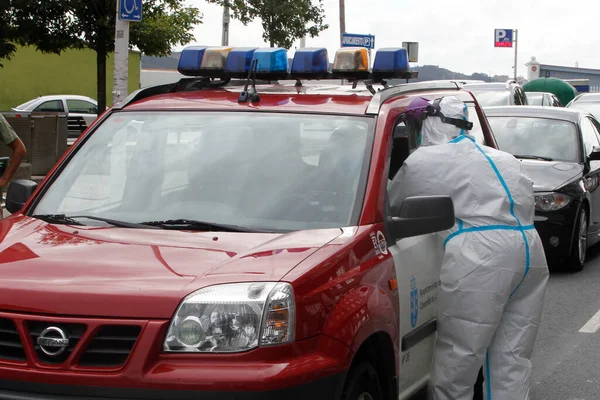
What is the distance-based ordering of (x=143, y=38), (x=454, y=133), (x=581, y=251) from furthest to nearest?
(x=143, y=38) < (x=581, y=251) < (x=454, y=133)

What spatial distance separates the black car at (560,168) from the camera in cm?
1018

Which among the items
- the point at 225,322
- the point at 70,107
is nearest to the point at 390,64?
the point at 225,322

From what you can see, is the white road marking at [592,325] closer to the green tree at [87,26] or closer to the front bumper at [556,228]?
the front bumper at [556,228]

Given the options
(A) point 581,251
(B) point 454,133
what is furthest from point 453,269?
(A) point 581,251

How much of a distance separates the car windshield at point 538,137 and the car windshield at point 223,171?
22.2 ft

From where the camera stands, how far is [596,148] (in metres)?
11.1

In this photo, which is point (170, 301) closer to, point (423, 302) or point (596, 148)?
point (423, 302)

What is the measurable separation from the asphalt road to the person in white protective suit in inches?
56.1

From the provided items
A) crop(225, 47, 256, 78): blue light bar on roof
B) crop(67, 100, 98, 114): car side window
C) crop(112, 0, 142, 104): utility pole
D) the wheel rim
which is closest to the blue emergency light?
crop(225, 47, 256, 78): blue light bar on roof

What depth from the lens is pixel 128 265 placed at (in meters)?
A: 3.67

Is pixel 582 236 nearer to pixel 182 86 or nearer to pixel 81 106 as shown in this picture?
pixel 182 86

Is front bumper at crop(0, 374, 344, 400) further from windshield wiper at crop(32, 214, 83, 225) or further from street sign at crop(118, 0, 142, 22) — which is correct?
street sign at crop(118, 0, 142, 22)

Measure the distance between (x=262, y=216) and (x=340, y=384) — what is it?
0.96 m

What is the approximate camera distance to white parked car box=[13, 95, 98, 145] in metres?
25.3
